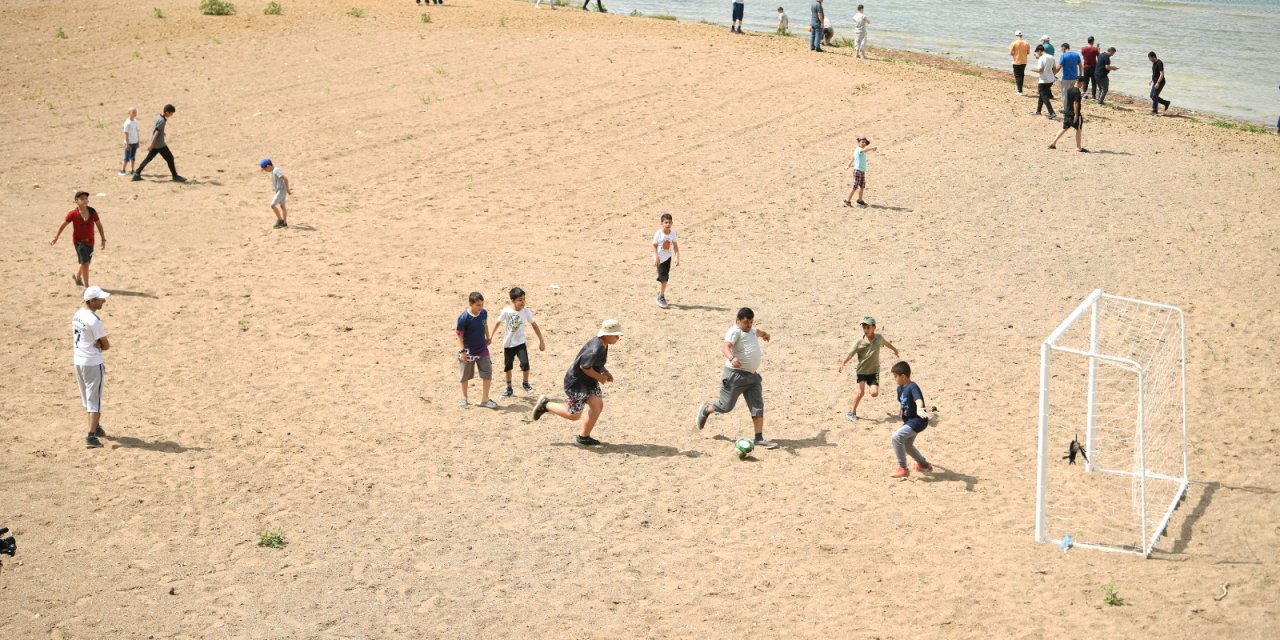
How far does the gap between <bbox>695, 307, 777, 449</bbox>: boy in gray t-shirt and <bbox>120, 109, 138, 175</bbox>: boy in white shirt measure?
49.8 ft

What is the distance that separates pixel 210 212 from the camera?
21.6 m

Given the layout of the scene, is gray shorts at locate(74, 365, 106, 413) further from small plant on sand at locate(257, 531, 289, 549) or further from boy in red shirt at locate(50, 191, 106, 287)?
boy in red shirt at locate(50, 191, 106, 287)

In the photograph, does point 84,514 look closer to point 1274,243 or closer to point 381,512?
point 381,512

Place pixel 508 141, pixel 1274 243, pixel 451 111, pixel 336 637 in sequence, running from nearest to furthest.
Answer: pixel 336 637 → pixel 1274 243 → pixel 508 141 → pixel 451 111

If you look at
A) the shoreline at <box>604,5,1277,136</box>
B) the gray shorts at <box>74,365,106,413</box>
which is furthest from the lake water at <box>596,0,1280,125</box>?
the gray shorts at <box>74,365,106,413</box>

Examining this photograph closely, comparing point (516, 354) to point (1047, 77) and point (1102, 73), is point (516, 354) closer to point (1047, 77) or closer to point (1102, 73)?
point (1047, 77)

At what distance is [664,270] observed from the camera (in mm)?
17406

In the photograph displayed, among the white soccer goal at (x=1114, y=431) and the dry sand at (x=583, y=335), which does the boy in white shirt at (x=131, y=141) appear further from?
the white soccer goal at (x=1114, y=431)

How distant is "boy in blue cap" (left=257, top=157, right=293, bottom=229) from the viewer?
20.3m

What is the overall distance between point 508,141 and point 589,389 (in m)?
14.0

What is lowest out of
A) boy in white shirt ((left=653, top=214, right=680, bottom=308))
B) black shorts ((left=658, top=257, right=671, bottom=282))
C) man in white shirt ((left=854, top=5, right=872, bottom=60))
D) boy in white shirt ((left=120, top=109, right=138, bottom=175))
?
black shorts ((left=658, top=257, right=671, bottom=282))

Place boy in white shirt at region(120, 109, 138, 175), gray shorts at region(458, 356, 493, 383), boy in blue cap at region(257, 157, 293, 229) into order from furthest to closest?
1. boy in white shirt at region(120, 109, 138, 175)
2. boy in blue cap at region(257, 157, 293, 229)
3. gray shorts at region(458, 356, 493, 383)

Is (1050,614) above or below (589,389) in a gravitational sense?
below

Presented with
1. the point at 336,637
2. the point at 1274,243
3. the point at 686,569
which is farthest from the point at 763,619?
the point at 1274,243
